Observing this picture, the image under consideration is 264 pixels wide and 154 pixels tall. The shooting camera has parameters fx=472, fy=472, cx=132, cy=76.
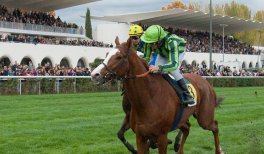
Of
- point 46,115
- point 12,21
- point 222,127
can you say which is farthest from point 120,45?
point 12,21

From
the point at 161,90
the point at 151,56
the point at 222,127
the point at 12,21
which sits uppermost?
the point at 12,21

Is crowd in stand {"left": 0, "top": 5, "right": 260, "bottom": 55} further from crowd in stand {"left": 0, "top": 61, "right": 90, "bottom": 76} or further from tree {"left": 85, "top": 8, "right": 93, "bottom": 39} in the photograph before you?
crowd in stand {"left": 0, "top": 61, "right": 90, "bottom": 76}

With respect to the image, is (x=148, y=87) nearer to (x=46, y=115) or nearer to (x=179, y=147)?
(x=179, y=147)

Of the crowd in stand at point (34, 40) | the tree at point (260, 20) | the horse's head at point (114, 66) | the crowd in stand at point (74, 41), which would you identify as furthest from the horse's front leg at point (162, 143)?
the tree at point (260, 20)

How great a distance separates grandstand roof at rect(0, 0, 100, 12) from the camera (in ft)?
134

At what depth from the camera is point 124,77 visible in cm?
503

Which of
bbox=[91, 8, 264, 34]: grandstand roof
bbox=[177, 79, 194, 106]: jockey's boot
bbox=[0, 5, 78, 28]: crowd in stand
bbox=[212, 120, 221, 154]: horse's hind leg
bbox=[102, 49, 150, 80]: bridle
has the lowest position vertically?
bbox=[212, 120, 221, 154]: horse's hind leg

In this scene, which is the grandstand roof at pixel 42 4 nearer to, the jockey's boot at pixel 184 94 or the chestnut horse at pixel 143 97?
the jockey's boot at pixel 184 94

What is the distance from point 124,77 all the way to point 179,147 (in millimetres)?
1936

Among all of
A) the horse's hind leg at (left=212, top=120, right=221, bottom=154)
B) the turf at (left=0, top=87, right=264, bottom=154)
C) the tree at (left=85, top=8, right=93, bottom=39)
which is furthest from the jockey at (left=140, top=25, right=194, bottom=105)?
the tree at (left=85, top=8, right=93, bottom=39)

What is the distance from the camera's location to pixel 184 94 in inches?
227

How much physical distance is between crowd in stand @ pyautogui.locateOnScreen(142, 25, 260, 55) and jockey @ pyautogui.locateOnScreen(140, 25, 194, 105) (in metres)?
42.2

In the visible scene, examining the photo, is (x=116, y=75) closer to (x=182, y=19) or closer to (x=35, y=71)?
→ (x=35, y=71)

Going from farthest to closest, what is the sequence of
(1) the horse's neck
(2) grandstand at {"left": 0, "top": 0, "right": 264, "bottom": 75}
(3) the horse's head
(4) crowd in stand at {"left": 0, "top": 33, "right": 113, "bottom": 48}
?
(2) grandstand at {"left": 0, "top": 0, "right": 264, "bottom": 75}
(4) crowd in stand at {"left": 0, "top": 33, "right": 113, "bottom": 48}
(1) the horse's neck
(3) the horse's head
